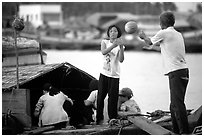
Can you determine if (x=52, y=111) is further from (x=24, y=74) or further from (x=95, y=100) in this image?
(x=24, y=74)

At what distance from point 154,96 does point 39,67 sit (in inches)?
270

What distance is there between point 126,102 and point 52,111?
956 mm

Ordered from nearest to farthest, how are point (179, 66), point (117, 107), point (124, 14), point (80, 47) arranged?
point (179, 66)
point (117, 107)
point (80, 47)
point (124, 14)

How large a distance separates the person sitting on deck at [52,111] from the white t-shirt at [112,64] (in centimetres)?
54

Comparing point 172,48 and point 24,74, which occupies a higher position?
point 172,48

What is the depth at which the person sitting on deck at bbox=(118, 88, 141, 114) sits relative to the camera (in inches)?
244

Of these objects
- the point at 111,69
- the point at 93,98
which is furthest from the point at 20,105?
the point at 111,69

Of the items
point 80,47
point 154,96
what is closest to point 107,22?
point 80,47

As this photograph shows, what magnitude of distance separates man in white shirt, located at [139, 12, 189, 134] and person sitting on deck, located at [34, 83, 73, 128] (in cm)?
119

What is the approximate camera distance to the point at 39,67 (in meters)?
6.65

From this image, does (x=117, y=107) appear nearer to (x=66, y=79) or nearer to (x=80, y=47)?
(x=66, y=79)

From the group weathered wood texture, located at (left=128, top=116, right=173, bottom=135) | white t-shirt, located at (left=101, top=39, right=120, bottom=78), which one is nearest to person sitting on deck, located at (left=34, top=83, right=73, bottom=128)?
white t-shirt, located at (left=101, top=39, right=120, bottom=78)

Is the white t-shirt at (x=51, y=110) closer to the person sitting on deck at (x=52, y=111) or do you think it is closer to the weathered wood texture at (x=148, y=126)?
the person sitting on deck at (x=52, y=111)

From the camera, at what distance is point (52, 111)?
5707mm
